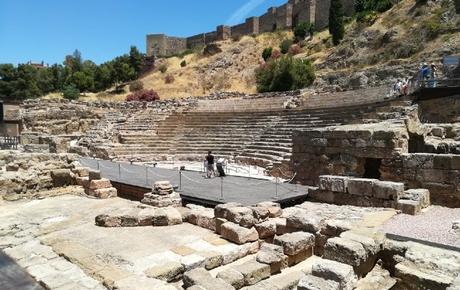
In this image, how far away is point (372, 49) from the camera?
33.1 meters

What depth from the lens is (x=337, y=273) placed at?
4.41m

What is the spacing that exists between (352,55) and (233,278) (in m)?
32.7

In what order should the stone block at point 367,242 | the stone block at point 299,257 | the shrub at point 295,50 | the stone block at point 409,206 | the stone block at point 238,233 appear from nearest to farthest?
the stone block at point 367,242
the stone block at point 299,257
the stone block at point 238,233
the stone block at point 409,206
the shrub at point 295,50

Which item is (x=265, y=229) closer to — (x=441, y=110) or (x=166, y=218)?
(x=166, y=218)

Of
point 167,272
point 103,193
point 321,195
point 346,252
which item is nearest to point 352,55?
point 321,195

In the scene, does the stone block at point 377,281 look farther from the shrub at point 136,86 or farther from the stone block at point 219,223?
the shrub at point 136,86

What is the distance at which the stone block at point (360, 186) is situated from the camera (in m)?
8.20

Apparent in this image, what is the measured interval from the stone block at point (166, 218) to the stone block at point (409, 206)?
4.69m

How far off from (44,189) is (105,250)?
19.9ft

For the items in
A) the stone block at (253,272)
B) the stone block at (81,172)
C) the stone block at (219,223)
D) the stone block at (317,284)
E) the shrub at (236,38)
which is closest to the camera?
the stone block at (317,284)

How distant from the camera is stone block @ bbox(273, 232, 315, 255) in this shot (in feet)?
19.9

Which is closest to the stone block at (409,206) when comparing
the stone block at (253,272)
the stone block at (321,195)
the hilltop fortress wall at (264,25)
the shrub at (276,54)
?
the stone block at (321,195)

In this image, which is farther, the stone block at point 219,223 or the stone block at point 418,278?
the stone block at point 219,223

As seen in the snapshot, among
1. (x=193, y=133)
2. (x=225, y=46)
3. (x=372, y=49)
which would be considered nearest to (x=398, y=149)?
(x=193, y=133)
